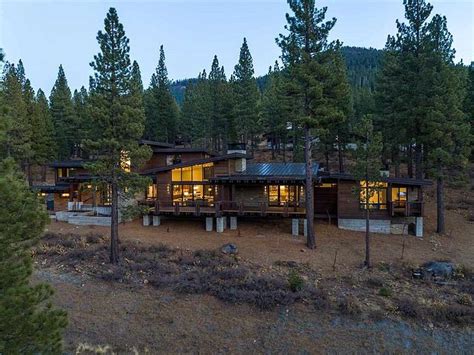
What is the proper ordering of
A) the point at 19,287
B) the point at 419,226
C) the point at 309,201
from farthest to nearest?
1. the point at 419,226
2. the point at 309,201
3. the point at 19,287

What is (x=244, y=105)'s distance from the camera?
42125 mm

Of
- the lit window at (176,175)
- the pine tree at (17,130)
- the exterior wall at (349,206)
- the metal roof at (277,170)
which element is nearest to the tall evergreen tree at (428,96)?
the exterior wall at (349,206)

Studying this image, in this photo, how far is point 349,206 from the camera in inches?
974

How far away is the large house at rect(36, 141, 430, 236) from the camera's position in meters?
23.9

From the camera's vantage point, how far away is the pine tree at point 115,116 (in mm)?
18266

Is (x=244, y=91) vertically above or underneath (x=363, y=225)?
above

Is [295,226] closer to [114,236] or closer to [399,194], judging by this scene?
[399,194]

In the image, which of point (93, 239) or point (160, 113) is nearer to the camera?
point (93, 239)

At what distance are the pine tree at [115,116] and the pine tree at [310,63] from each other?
954 cm

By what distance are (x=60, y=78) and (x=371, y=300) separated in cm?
5351

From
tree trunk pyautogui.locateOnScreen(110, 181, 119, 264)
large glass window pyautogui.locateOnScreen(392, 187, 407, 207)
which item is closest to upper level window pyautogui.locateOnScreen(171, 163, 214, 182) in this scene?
tree trunk pyautogui.locateOnScreen(110, 181, 119, 264)

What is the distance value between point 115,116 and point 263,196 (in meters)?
12.4

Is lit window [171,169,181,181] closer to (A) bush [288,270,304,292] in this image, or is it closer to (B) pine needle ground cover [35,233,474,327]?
(B) pine needle ground cover [35,233,474,327]

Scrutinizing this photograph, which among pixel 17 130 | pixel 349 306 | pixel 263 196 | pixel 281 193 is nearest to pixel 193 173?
pixel 263 196
